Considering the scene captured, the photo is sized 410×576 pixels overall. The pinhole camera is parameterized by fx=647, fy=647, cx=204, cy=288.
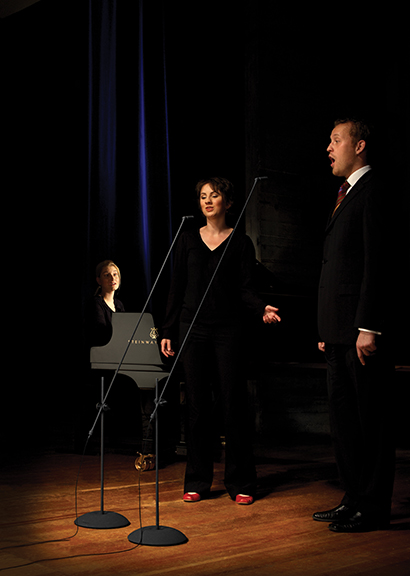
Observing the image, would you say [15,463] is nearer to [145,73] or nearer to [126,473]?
[126,473]

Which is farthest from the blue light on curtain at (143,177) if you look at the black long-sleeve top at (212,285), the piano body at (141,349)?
the black long-sleeve top at (212,285)

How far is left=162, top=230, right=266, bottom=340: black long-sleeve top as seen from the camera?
113 inches

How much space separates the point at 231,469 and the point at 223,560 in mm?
842

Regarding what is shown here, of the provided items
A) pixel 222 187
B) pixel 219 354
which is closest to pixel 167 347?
pixel 219 354

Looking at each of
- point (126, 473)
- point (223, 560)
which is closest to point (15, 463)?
point (126, 473)

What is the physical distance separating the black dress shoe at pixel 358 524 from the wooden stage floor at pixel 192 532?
1.2 inches

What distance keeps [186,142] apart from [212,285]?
348cm

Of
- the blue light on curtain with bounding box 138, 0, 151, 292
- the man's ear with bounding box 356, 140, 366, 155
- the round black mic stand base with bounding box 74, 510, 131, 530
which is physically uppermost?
the blue light on curtain with bounding box 138, 0, 151, 292

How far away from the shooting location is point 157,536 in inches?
87.0

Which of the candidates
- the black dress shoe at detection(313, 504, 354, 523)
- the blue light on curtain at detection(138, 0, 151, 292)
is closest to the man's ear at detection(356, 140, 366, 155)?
the black dress shoe at detection(313, 504, 354, 523)

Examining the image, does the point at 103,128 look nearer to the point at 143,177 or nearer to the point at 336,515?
the point at 143,177

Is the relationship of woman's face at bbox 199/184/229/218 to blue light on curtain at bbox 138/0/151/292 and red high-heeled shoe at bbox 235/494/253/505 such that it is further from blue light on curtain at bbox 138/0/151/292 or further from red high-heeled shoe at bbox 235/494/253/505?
blue light on curtain at bbox 138/0/151/292

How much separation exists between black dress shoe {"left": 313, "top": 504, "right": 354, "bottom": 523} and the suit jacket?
644mm

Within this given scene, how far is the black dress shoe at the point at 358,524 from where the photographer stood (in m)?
2.39
